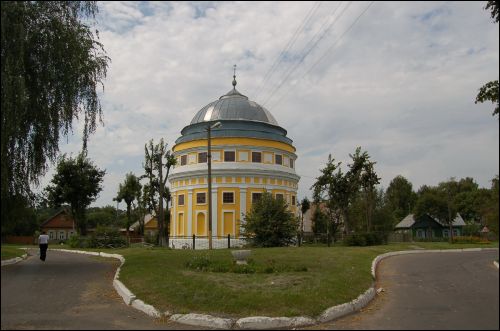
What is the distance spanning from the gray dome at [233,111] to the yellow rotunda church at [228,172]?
113 mm

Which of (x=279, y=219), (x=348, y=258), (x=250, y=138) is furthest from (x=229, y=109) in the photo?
(x=348, y=258)

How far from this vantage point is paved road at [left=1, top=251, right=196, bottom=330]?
8.77m

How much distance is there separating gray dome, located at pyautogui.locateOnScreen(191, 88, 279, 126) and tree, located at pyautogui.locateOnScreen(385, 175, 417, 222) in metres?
52.5

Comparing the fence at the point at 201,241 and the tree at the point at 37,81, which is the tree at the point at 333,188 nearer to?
the fence at the point at 201,241

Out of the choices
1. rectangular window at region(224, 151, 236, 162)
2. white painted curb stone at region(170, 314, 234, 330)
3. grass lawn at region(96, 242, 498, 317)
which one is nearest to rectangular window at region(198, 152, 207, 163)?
rectangular window at region(224, 151, 236, 162)

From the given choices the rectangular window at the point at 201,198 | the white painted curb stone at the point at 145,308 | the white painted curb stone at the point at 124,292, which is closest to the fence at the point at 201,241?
the rectangular window at the point at 201,198

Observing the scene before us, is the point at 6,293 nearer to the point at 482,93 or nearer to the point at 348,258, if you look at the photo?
the point at 482,93

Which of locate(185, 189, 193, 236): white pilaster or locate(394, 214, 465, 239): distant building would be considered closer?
locate(185, 189, 193, 236): white pilaster

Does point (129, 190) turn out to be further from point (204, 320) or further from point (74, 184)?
point (204, 320)

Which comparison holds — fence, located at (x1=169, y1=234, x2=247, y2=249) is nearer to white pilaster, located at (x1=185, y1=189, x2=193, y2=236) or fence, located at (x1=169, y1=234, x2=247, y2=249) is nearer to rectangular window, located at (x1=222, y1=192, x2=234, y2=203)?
white pilaster, located at (x1=185, y1=189, x2=193, y2=236)

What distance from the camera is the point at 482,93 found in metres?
11.3

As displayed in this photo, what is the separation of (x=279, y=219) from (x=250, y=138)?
16054mm

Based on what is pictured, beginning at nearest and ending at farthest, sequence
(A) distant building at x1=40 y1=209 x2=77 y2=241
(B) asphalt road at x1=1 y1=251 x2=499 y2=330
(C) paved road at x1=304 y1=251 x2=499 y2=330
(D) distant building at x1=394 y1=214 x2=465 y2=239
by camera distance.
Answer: (C) paved road at x1=304 y1=251 x2=499 y2=330 → (B) asphalt road at x1=1 y1=251 x2=499 y2=330 → (D) distant building at x1=394 y1=214 x2=465 y2=239 → (A) distant building at x1=40 y1=209 x2=77 y2=241

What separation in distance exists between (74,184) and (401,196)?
2758 inches
